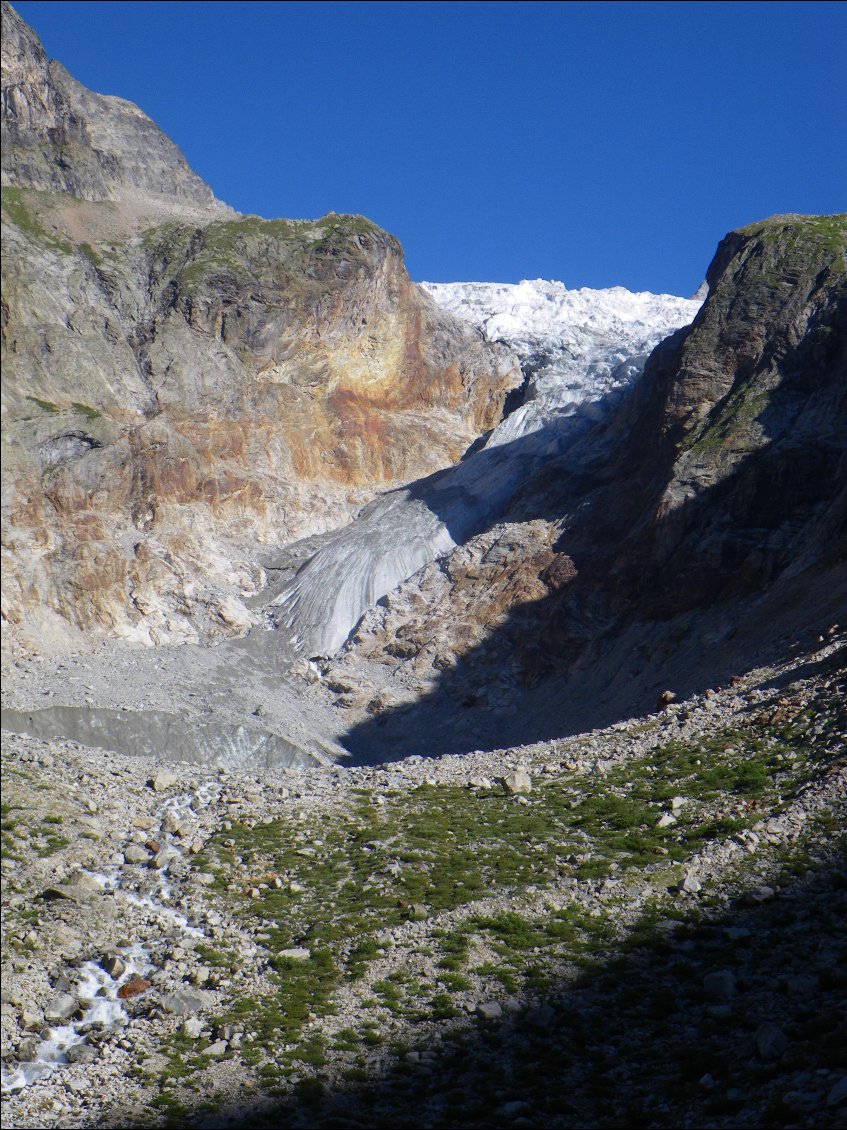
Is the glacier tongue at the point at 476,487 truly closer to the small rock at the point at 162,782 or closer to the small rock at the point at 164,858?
the small rock at the point at 162,782

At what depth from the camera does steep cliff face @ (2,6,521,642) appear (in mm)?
86188

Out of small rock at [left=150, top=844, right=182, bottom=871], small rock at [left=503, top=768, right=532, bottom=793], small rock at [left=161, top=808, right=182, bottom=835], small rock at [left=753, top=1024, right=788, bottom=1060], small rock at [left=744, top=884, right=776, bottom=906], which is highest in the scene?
small rock at [left=744, top=884, right=776, bottom=906]

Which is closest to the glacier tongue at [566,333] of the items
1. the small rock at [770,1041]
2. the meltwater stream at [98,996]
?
the meltwater stream at [98,996]

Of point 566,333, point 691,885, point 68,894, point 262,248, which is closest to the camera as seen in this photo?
point 691,885

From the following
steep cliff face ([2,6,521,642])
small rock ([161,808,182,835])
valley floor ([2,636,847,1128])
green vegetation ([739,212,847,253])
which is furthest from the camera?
steep cliff face ([2,6,521,642])

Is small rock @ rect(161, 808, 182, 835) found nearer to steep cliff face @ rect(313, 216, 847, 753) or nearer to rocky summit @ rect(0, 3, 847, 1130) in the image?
rocky summit @ rect(0, 3, 847, 1130)

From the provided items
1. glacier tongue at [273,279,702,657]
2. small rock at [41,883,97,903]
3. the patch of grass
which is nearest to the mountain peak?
the patch of grass

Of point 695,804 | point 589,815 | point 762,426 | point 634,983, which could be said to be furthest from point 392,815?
point 762,426

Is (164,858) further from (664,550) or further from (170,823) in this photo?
(664,550)

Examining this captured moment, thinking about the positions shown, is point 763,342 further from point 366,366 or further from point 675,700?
point 366,366

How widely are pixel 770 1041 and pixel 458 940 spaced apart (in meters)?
8.97

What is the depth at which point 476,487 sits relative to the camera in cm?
10019

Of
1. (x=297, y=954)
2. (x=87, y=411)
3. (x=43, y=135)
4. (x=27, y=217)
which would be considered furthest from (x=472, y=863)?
(x=43, y=135)

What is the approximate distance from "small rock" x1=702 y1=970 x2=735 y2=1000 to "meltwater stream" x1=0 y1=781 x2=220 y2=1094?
12156 millimetres
